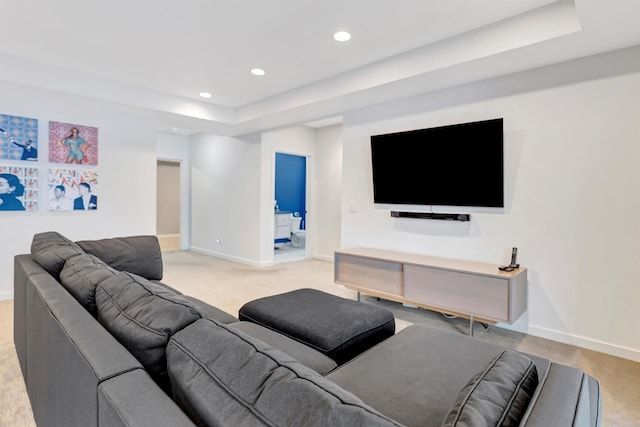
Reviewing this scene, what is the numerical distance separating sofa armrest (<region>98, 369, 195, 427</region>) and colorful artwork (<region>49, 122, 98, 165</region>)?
4464 mm

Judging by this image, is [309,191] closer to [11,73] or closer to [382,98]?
[382,98]

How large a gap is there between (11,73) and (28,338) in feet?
9.86

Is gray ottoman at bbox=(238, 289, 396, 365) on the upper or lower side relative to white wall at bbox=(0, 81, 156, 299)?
lower

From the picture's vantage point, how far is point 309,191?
655cm

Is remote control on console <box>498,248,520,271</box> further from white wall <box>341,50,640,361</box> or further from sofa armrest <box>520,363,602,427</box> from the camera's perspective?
sofa armrest <box>520,363,602,427</box>

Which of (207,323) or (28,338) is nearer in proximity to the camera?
(207,323)

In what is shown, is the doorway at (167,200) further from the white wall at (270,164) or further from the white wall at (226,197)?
the white wall at (270,164)

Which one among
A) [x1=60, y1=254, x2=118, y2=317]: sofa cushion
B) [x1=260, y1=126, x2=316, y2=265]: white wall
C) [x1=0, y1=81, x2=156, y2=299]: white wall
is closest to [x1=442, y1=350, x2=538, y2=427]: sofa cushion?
[x1=60, y1=254, x2=118, y2=317]: sofa cushion

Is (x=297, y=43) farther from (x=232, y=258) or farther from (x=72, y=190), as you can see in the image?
(x=232, y=258)

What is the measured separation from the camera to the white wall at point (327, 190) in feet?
20.4

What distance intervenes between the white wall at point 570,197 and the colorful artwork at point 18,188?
4705 millimetres

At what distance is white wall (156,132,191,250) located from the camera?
6.95 m

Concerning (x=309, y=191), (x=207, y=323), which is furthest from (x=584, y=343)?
(x=309, y=191)

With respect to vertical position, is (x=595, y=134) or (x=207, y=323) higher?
(x=595, y=134)
